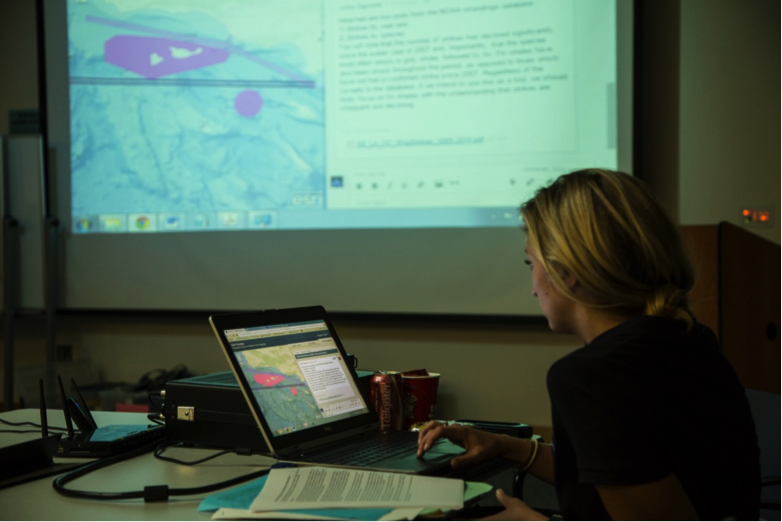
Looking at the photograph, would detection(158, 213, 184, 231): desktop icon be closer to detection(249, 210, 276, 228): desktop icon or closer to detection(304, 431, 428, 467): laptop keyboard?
detection(249, 210, 276, 228): desktop icon

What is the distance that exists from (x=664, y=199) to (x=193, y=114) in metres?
2.10

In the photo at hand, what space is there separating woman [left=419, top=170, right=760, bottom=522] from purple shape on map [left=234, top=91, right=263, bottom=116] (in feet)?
7.54

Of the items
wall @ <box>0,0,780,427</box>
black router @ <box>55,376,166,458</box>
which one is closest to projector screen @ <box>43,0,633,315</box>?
wall @ <box>0,0,780,427</box>

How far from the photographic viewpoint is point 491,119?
2.91 metres

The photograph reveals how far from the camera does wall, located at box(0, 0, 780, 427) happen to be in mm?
2764

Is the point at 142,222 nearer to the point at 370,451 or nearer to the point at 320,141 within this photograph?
the point at 320,141

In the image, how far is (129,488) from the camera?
3.89ft

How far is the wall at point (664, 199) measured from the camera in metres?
2.76

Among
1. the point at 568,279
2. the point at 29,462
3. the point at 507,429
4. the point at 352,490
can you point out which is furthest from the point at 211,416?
the point at 568,279

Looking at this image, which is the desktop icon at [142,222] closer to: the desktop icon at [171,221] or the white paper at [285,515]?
the desktop icon at [171,221]

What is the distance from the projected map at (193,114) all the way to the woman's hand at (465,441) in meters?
1.99

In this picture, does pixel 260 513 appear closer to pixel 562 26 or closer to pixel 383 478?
pixel 383 478

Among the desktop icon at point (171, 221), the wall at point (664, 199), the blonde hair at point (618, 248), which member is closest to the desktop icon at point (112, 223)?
the desktop icon at point (171, 221)

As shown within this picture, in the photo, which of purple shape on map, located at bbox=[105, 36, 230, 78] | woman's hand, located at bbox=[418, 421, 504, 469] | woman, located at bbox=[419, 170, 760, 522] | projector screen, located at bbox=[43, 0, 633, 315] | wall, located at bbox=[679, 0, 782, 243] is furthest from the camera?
purple shape on map, located at bbox=[105, 36, 230, 78]
